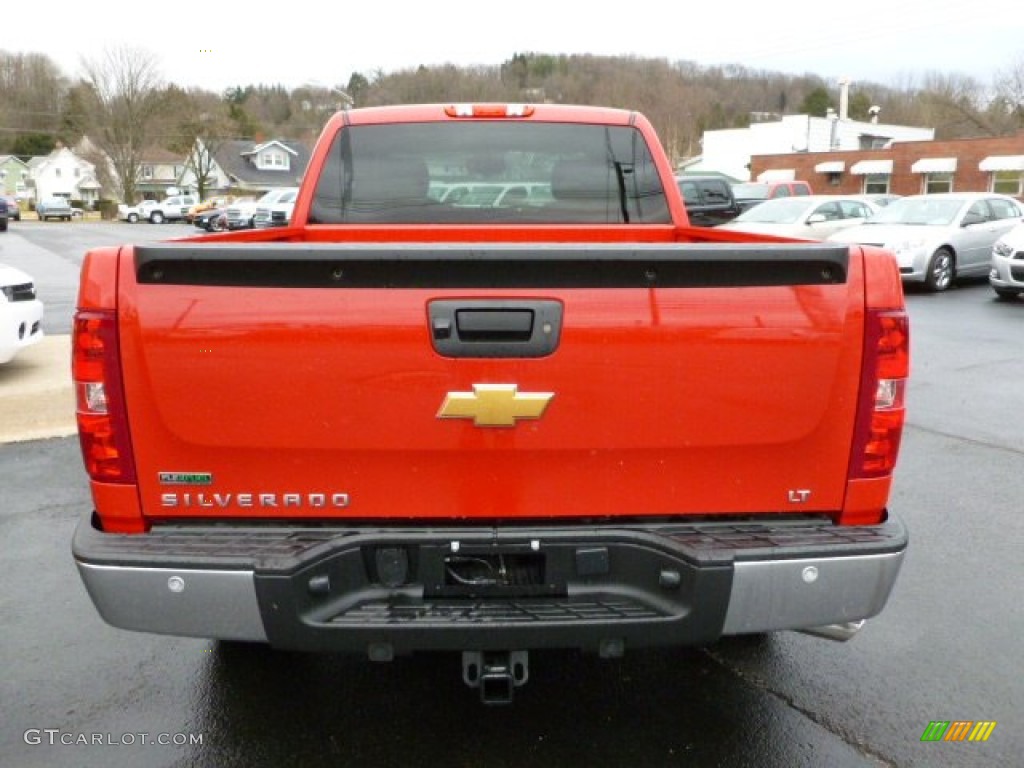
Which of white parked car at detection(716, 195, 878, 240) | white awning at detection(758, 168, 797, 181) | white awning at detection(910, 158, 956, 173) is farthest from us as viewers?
white awning at detection(758, 168, 797, 181)

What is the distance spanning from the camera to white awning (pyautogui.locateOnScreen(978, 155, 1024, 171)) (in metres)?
41.0

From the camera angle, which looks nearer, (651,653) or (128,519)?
(128,519)

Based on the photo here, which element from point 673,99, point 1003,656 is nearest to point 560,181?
point 1003,656

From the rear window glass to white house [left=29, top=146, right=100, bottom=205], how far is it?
358 feet

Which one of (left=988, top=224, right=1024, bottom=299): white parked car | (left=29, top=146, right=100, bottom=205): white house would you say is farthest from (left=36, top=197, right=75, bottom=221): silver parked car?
(left=988, top=224, right=1024, bottom=299): white parked car

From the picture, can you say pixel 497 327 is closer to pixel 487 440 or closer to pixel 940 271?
pixel 487 440

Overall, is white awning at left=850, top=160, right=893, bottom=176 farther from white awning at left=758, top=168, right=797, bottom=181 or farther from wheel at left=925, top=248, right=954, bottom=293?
wheel at left=925, top=248, right=954, bottom=293

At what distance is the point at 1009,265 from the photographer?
1374cm

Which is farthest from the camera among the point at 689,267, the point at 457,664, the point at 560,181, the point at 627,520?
the point at 560,181

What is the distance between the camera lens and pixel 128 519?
247 centimetres

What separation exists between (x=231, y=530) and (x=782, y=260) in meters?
1.67

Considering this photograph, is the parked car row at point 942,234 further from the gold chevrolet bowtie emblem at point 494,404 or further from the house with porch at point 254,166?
the house with porch at point 254,166

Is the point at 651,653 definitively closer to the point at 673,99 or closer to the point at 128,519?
the point at 128,519

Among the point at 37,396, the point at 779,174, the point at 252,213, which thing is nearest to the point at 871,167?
the point at 779,174
